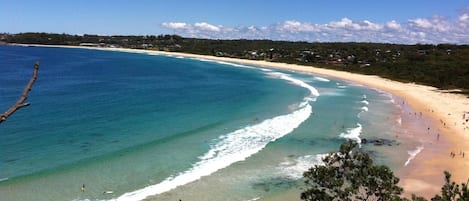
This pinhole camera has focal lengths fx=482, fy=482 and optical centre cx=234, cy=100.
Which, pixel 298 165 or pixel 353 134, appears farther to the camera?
pixel 353 134

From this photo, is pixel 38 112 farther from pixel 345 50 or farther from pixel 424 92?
pixel 345 50

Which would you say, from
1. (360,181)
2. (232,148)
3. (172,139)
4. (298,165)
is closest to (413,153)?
(298,165)

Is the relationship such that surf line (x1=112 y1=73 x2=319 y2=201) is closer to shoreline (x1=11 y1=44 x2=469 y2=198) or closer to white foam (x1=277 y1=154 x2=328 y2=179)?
white foam (x1=277 y1=154 x2=328 y2=179)

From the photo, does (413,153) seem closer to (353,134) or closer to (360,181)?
(353,134)

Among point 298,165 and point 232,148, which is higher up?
point 232,148

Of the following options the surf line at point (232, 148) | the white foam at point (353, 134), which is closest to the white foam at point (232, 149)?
the surf line at point (232, 148)

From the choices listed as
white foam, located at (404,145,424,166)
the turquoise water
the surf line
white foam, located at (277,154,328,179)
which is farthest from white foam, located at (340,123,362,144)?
white foam, located at (277,154,328,179)

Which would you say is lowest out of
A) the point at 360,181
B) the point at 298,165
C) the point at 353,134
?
the point at 298,165
